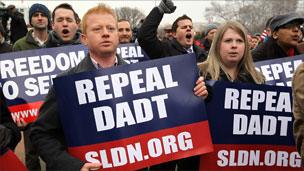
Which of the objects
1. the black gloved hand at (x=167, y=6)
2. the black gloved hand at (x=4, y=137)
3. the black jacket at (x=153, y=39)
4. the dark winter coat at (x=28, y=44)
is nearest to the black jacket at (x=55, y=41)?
the dark winter coat at (x=28, y=44)

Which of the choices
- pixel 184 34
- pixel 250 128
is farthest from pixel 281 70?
pixel 184 34

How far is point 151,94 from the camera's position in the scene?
2.86 meters

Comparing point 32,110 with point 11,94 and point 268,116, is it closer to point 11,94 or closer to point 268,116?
point 11,94

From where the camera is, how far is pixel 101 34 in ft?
8.77

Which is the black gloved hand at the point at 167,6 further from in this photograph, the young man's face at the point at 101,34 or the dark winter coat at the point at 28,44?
the dark winter coat at the point at 28,44

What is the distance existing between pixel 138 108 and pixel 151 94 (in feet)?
0.43

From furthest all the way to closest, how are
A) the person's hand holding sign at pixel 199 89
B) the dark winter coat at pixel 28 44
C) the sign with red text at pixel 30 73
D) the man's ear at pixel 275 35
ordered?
the dark winter coat at pixel 28 44, the man's ear at pixel 275 35, the sign with red text at pixel 30 73, the person's hand holding sign at pixel 199 89

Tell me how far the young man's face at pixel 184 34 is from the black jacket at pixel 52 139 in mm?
3234

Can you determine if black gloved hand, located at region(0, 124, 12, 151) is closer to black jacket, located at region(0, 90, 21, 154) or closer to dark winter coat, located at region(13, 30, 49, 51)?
black jacket, located at region(0, 90, 21, 154)

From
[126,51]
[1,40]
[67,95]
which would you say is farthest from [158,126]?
[126,51]

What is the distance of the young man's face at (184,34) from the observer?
566cm

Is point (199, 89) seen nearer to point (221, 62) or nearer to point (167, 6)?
point (221, 62)

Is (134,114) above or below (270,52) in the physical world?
below

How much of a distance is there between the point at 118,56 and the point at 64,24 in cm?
236
